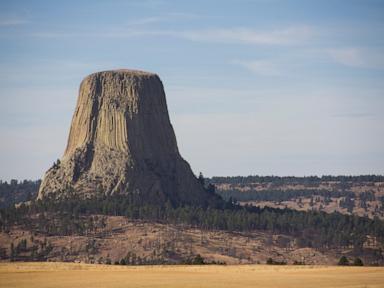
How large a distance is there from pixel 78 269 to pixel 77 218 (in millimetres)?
71601

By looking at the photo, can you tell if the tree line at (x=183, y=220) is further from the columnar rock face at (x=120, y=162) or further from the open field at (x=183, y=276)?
the open field at (x=183, y=276)

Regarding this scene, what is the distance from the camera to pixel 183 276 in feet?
293

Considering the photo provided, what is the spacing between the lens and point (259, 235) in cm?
17525

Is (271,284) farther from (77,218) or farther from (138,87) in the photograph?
(138,87)

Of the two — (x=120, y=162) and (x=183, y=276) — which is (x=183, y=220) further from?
(x=183, y=276)

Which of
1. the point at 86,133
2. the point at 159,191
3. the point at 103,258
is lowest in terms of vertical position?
the point at 103,258

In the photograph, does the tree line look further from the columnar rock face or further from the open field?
the open field

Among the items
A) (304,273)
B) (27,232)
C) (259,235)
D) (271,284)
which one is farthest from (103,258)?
(271,284)

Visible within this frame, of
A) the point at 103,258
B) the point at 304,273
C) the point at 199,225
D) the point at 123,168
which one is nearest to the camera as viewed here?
the point at 304,273

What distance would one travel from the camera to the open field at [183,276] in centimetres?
8012

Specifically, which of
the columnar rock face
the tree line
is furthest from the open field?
the columnar rock face

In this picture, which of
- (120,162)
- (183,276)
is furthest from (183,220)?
(183,276)

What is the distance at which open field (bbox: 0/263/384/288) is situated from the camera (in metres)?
80.1

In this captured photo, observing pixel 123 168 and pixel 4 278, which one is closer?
pixel 4 278
